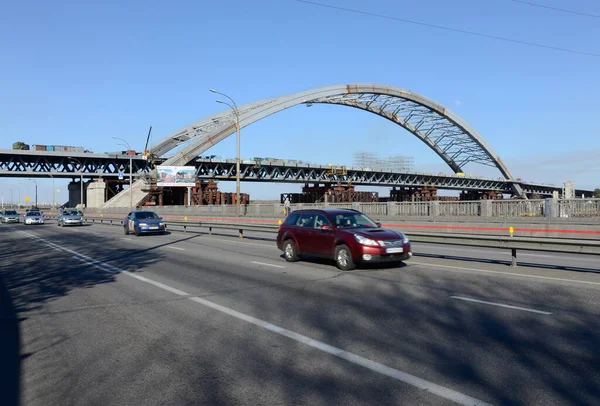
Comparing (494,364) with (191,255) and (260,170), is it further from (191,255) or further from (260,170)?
(260,170)

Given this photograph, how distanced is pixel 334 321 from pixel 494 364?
8.79ft

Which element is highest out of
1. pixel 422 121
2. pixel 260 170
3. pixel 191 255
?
pixel 422 121

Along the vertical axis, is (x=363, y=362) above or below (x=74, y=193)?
below

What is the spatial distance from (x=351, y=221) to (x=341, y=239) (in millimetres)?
910

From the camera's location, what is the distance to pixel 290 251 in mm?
15047

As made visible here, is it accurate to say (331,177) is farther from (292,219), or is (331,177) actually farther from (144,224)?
(292,219)

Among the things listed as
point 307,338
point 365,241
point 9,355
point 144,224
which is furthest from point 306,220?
point 144,224

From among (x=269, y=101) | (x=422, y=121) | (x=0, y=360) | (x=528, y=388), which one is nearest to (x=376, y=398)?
(x=528, y=388)

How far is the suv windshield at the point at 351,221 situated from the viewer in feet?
44.5

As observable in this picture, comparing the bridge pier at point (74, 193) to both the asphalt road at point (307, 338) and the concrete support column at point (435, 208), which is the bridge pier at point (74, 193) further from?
the asphalt road at point (307, 338)

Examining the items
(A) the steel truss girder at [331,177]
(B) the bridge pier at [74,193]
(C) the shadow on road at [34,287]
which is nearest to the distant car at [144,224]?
(C) the shadow on road at [34,287]

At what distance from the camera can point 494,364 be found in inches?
215

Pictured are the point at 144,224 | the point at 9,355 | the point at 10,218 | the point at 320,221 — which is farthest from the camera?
the point at 10,218

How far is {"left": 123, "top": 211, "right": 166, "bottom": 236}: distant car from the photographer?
2855 centimetres
